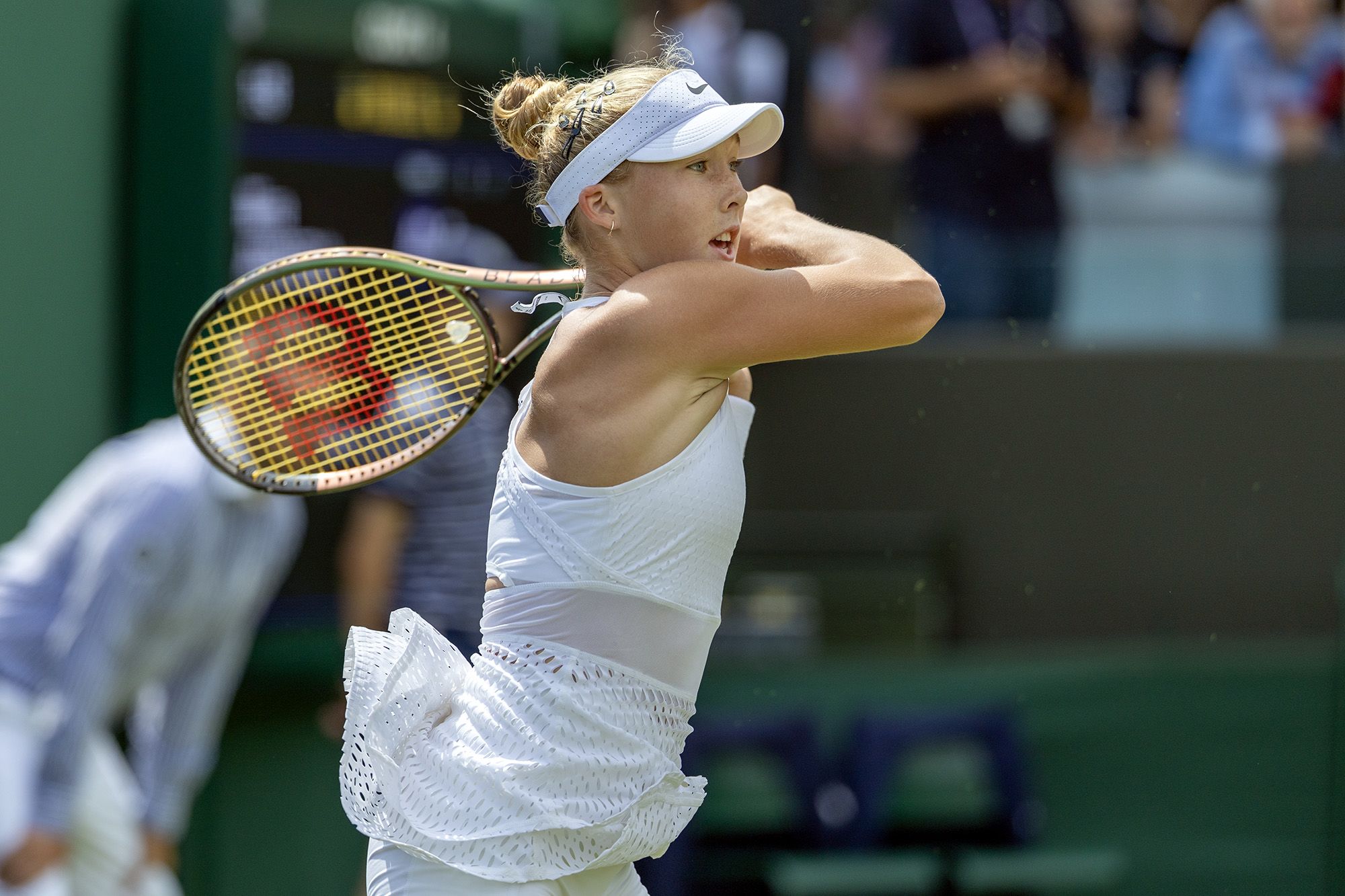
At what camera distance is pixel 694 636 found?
1944 millimetres

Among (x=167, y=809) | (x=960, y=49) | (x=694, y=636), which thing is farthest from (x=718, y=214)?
(x=960, y=49)

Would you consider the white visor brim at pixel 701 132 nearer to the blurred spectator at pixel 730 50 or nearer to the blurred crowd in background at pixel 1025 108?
the blurred crowd in background at pixel 1025 108

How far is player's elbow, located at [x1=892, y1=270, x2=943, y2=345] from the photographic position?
192 centimetres

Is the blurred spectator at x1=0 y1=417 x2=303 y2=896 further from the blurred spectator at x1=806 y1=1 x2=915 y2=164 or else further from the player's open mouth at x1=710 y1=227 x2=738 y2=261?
the player's open mouth at x1=710 y1=227 x2=738 y2=261

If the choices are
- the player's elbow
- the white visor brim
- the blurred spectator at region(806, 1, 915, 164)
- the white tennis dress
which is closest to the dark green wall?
the blurred spectator at region(806, 1, 915, 164)

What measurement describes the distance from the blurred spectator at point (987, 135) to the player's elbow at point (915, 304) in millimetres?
2847

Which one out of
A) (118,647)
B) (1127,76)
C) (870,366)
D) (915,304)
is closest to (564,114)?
(915,304)

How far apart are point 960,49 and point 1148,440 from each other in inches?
47.1

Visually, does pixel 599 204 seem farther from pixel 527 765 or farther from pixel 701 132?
pixel 527 765

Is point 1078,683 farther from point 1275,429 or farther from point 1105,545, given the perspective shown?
point 1275,429

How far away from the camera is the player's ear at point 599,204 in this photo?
196 cm

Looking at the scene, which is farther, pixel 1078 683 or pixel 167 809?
pixel 1078 683

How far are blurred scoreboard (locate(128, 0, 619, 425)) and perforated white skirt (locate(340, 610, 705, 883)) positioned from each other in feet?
10.2

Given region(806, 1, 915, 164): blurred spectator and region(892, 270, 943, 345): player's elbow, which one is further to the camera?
region(806, 1, 915, 164): blurred spectator
